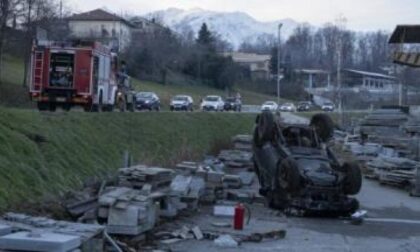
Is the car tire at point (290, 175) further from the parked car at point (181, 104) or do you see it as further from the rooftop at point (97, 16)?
the rooftop at point (97, 16)

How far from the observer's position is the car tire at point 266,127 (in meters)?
23.3

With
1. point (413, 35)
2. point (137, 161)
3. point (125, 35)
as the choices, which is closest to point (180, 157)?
point (137, 161)

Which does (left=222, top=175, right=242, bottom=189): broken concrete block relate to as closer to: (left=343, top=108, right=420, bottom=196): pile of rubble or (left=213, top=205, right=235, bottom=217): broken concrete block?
(left=213, top=205, right=235, bottom=217): broken concrete block

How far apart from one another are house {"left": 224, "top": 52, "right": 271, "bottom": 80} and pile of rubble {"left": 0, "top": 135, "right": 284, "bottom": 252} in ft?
393

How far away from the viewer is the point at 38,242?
9406mm

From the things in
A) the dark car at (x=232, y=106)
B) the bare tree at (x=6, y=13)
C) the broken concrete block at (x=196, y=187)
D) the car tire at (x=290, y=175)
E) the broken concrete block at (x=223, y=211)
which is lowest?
the broken concrete block at (x=223, y=211)

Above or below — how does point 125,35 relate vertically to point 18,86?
above

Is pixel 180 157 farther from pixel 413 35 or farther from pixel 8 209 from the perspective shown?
pixel 8 209

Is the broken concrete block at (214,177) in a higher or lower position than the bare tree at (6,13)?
lower

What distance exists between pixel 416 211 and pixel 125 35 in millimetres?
102531

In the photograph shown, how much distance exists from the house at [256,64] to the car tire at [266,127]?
11784 cm

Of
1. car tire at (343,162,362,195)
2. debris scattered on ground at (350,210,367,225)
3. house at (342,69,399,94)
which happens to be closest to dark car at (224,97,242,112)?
car tire at (343,162,362,195)

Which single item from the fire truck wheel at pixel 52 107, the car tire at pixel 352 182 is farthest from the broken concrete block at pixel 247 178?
the fire truck wheel at pixel 52 107

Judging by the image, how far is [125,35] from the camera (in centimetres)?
12281
